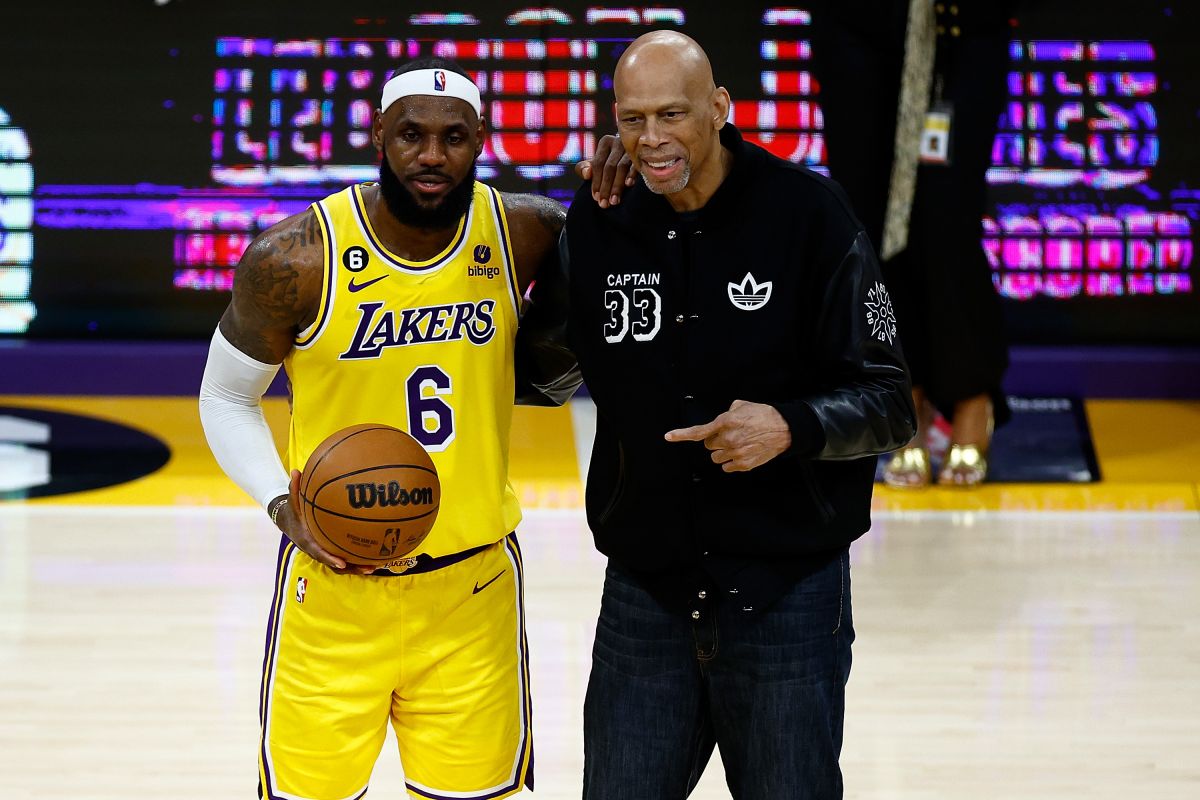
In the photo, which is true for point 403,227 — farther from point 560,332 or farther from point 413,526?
point 413,526

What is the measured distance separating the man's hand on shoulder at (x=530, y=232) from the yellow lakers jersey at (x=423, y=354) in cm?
4

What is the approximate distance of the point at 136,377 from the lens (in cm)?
736

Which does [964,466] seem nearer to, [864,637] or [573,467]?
[573,467]

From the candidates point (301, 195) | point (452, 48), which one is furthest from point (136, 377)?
point (452, 48)

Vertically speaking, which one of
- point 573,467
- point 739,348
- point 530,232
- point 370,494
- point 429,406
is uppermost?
point 530,232

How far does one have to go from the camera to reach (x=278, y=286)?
9.09 feet

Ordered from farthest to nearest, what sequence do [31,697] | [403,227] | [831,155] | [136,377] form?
1. [136,377]
2. [831,155]
3. [31,697]
4. [403,227]

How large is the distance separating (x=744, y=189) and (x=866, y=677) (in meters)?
2.12

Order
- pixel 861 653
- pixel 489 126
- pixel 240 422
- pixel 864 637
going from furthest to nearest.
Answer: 1. pixel 489 126
2. pixel 864 637
3. pixel 861 653
4. pixel 240 422

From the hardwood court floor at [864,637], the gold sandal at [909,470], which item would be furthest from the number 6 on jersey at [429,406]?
the gold sandal at [909,470]

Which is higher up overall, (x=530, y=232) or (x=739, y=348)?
(x=530, y=232)

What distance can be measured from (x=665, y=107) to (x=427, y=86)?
443 mm

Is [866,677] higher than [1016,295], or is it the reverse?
[1016,295]

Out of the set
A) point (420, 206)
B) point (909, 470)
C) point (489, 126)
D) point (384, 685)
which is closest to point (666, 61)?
point (420, 206)
